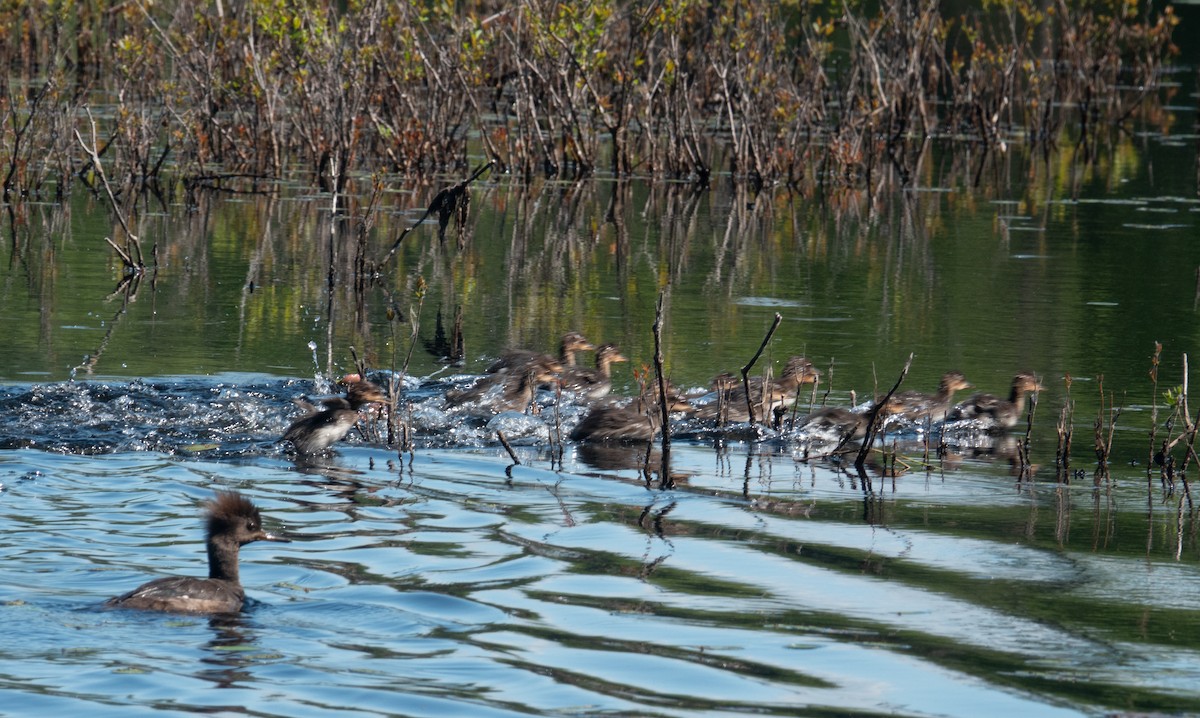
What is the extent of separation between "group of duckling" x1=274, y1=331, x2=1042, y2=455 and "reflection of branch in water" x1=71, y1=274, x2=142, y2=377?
1631 mm

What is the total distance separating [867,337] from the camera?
493 inches

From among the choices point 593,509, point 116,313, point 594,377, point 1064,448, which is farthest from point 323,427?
point 116,313

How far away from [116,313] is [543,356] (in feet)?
11.3

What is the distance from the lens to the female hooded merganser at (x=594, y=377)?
11039 millimetres

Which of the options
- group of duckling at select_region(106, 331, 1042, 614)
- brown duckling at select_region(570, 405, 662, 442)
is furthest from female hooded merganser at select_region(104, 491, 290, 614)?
brown duckling at select_region(570, 405, 662, 442)

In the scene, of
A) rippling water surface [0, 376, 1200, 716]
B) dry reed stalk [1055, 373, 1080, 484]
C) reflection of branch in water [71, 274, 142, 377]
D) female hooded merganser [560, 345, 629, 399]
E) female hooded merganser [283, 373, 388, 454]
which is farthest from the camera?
female hooded merganser [560, 345, 629, 399]

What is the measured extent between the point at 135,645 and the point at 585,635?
4.58 feet

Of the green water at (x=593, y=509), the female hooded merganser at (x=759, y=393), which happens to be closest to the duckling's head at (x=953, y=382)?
the green water at (x=593, y=509)

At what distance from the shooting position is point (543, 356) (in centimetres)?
1101

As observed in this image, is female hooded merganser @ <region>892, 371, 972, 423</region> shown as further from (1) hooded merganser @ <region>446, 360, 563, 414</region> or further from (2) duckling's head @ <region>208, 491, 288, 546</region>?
(2) duckling's head @ <region>208, 491, 288, 546</region>

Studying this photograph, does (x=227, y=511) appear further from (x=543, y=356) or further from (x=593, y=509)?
(x=543, y=356)

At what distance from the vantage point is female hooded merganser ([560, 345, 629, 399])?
11.0 metres

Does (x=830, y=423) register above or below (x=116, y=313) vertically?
below

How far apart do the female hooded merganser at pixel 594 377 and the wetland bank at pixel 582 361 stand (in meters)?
0.26
